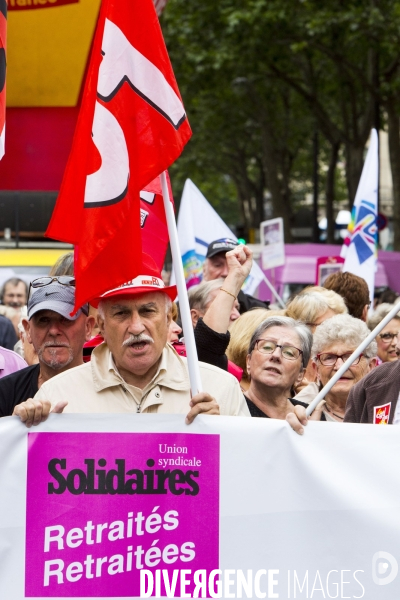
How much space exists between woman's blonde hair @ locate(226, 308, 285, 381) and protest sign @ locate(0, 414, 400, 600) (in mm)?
1889

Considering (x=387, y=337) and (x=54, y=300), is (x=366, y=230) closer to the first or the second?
(x=387, y=337)

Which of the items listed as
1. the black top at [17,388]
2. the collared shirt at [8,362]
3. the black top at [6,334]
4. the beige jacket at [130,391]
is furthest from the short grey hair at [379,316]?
the beige jacket at [130,391]

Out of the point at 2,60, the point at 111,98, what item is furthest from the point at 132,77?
the point at 2,60

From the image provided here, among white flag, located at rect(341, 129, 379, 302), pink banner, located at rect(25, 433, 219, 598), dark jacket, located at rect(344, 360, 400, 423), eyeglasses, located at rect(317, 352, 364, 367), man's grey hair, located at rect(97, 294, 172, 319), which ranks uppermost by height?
white flag, located at rect(341, 129, 379, 302)

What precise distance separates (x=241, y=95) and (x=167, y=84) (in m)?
27.9

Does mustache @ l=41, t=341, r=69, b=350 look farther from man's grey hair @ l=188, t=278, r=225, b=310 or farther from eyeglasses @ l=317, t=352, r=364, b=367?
man's grey hair @ l=188, t=278, r=225, b=310

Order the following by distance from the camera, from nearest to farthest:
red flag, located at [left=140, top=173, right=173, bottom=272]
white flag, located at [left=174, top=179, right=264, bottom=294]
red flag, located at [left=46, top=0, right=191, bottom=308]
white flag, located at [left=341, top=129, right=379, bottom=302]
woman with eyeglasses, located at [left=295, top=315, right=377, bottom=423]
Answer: red flag, located at [left=46, top=0, right=191, bottom=308], red flag, located at [left=140, top=173, right=173, bottom=272], woman with eyeglasses, located at [left=295, top=315, right=377, bottom=423], white flag, located at [left=341, top=129, right=379, bottom=302], white flag, located at [left=174, top=179, right=264, bottom=294]

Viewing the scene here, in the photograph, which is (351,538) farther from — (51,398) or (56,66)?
(56,66)

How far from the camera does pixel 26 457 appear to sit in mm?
3543

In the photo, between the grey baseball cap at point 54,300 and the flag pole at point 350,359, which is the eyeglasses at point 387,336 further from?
the flag pole at point 350,359

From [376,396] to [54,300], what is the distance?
1.25 meters

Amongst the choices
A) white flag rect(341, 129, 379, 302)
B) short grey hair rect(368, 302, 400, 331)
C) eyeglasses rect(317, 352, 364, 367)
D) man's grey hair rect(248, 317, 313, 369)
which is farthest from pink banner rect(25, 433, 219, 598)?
white flag rect(341, 129, 379, 302)

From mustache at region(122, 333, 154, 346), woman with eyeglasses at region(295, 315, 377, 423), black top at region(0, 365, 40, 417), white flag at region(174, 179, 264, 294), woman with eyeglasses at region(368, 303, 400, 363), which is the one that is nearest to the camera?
mustache at region(122, 333, 154, 346)

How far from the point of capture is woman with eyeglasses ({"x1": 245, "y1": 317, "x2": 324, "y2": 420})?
4668 millimetres
